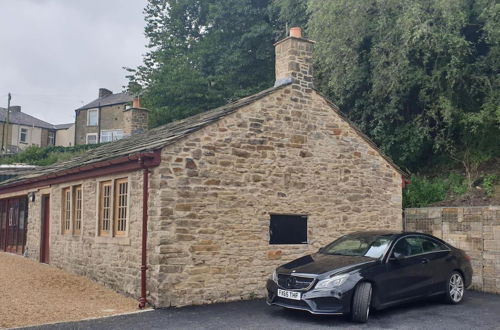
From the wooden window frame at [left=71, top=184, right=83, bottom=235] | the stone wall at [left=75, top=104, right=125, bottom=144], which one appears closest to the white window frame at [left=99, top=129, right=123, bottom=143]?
the stone wall at [left=75, top=104, right=125, bottom=144]

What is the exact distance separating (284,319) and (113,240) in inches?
184

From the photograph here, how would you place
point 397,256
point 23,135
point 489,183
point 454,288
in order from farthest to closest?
point 23,135 < point 489,183 < point 454,288 < point 397,256

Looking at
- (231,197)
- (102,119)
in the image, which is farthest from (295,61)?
(102,119)

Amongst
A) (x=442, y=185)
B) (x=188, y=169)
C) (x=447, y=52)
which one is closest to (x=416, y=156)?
(x=442, y=185)

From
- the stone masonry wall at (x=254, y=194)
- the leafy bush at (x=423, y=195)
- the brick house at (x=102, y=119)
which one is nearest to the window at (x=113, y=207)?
the stone masonry wall at (x=254, y=194)

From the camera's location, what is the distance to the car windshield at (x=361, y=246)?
355 inches

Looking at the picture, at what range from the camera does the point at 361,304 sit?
8.21 meters

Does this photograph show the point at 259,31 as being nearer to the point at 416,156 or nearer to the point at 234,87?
the point at 234,87

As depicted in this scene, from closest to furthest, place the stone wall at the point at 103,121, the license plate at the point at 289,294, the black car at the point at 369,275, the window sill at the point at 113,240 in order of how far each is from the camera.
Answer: the black car at the point at 369,275, the license plate at the point at 289,294, the window sill at the point at 113,240, the stone wall at the point at 103,121

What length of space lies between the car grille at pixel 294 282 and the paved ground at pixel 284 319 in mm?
557

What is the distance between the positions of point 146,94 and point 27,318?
21502mm

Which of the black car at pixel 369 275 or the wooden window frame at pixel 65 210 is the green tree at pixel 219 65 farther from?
the black car at pixel 369 275

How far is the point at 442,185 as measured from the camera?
16203mm

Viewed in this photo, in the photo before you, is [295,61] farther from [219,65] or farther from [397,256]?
[219,65]
